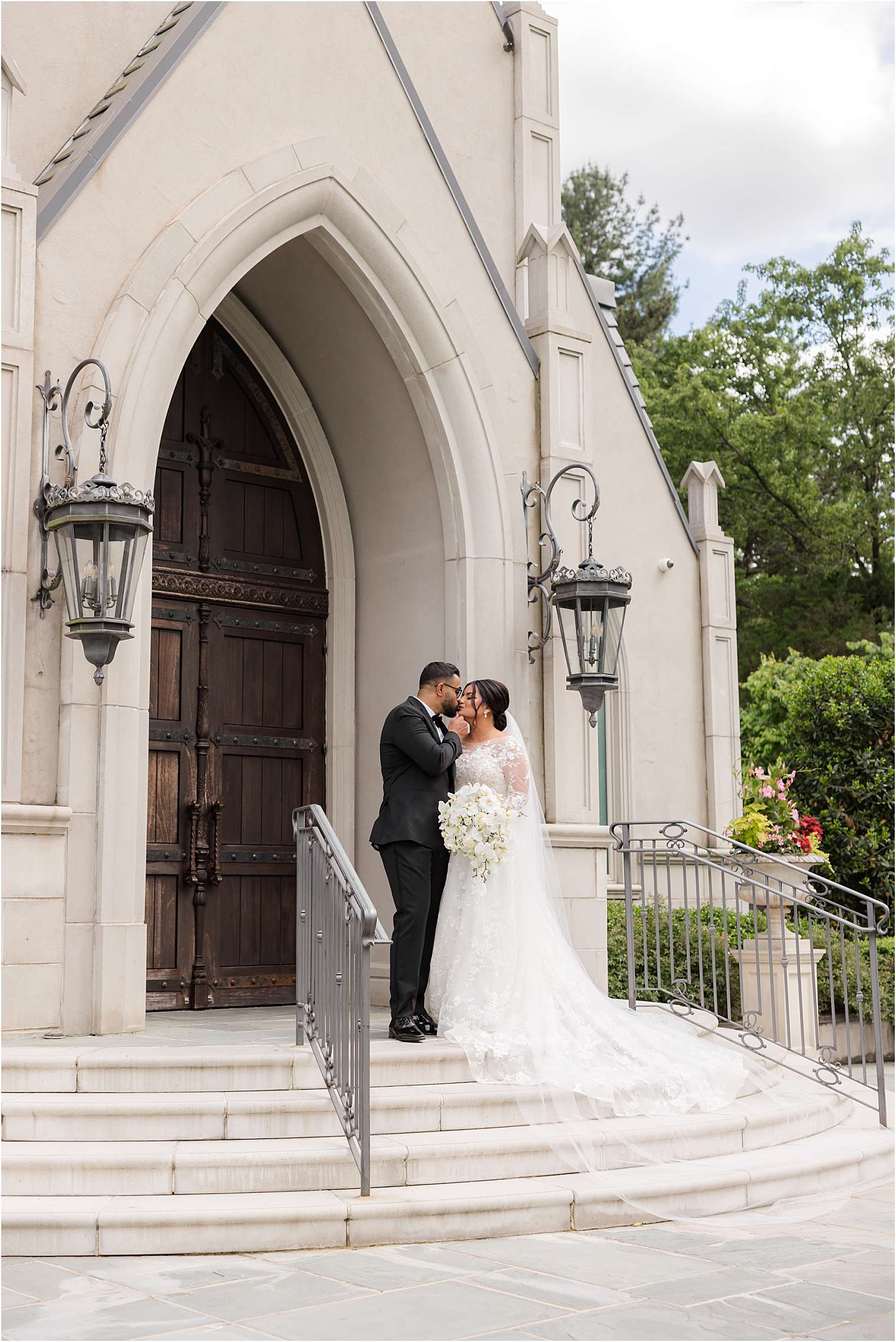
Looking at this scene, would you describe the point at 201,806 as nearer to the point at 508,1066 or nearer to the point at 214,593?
the point at 214,593

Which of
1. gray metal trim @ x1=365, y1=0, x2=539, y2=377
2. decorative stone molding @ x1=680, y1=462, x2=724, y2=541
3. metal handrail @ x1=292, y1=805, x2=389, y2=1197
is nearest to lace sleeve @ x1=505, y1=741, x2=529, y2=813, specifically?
metal handrail @ x1=292, y1=805, x2=389, y2=1197

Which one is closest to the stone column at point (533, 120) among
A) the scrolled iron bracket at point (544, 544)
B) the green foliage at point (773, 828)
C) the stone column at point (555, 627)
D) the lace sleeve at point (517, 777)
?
the stone column at point (555, 627)

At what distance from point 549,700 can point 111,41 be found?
549 cm

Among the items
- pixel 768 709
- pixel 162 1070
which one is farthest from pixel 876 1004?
pixel 768 709

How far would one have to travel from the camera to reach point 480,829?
7410mm

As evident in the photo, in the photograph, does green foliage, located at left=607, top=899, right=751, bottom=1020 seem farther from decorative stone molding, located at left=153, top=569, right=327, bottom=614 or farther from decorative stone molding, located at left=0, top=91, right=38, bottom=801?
decorative stone molding, located at left=0, top=91, right=38, bottom=801

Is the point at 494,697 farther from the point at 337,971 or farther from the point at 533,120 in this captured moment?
the point at 533,120

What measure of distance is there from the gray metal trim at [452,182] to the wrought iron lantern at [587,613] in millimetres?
1167

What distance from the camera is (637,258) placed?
3359cm

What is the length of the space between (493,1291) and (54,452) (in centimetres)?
521

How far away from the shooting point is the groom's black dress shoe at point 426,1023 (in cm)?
732

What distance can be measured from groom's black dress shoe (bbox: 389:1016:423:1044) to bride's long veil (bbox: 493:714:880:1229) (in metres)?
0.57

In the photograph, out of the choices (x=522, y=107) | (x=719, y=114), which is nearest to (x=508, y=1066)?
(x=522, y=107)

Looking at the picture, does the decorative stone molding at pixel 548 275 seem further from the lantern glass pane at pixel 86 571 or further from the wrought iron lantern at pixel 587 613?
the lantern glass pane at pixel 86 571
